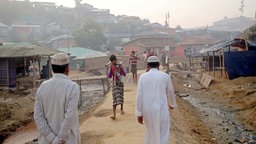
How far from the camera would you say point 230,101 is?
15.7 m

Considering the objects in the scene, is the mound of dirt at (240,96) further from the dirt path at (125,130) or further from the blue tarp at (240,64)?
the dirt path at (125,130)

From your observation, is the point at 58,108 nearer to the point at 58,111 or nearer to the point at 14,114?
the point at 58,111

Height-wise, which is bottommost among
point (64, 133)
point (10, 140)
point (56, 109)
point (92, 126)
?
point (10, 140)

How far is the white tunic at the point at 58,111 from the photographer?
11.9 ft

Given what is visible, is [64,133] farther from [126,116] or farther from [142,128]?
[126,116]

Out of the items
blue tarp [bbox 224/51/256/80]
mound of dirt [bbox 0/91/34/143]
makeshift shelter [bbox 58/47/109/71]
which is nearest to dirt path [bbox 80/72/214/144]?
mound of dirt [bbox 0/91/34/143]

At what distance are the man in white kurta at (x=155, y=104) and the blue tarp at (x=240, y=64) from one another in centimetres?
1583

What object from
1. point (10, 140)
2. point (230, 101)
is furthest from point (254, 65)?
point (10, 140)

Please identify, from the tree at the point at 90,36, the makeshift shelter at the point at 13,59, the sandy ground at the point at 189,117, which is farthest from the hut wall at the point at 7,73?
the tree at the point at 90,36

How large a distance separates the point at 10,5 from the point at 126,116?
44.3m

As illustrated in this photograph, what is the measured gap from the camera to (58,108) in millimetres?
3688

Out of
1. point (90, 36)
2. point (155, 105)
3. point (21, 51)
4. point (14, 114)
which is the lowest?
point (14, 114)

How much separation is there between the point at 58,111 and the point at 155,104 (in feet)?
5.93

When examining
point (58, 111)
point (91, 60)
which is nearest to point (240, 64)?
point (91, 60)
